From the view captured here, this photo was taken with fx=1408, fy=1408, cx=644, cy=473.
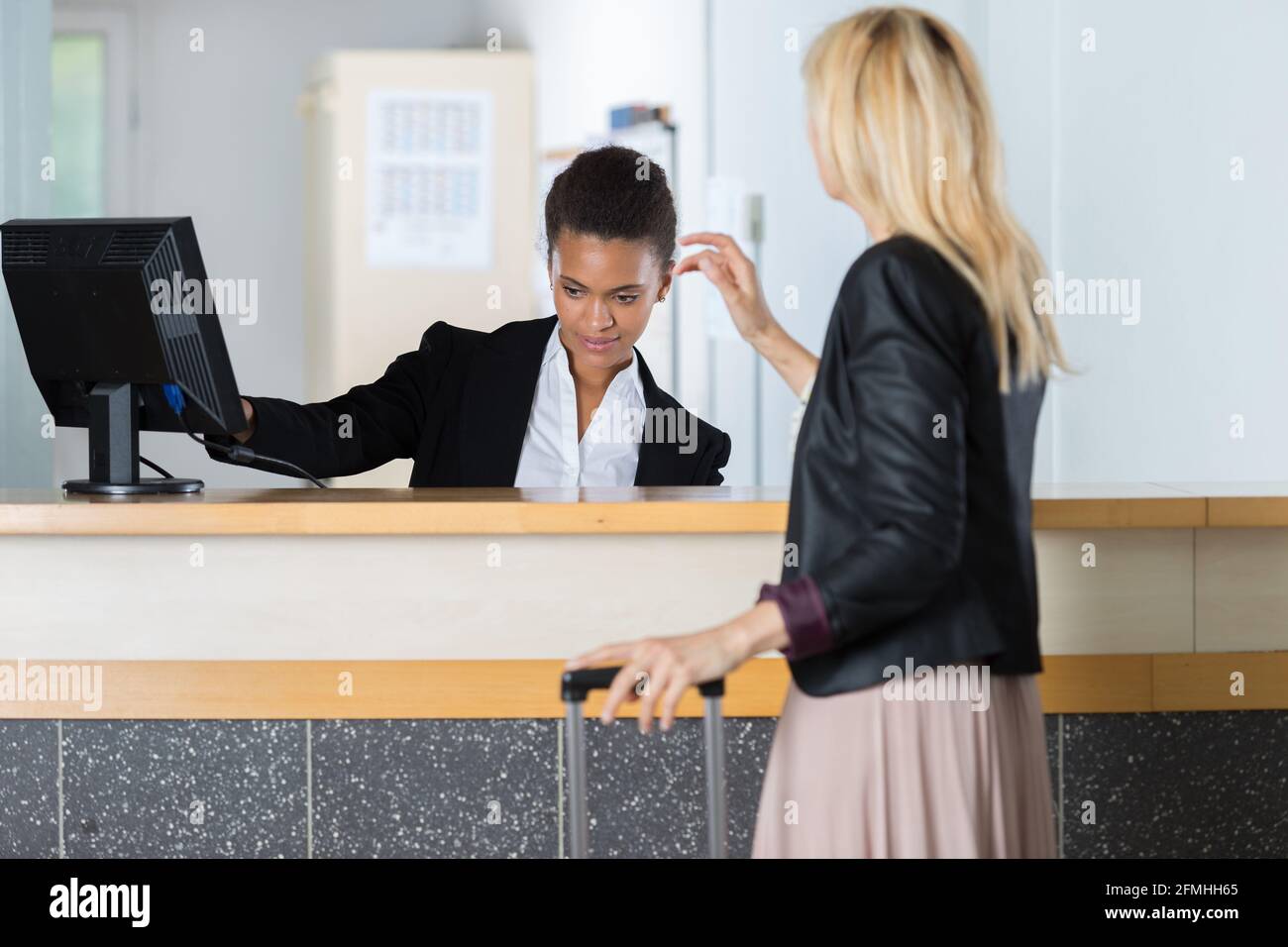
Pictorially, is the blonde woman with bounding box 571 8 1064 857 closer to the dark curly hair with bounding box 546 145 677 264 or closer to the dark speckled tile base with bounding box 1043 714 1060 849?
the dark speckled tile base with bounding box 1043 714 1060 849

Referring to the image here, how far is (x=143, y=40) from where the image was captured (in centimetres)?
557

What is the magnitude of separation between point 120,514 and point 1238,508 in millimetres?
1374

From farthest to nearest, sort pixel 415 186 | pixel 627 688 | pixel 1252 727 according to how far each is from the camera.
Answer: pixel 415 186 < pixel 1252 727 < pixel 627 688

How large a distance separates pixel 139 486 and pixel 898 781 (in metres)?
1.12

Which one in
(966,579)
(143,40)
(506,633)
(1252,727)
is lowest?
(1252,727)

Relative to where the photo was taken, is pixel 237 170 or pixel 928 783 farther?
pixel 237 170

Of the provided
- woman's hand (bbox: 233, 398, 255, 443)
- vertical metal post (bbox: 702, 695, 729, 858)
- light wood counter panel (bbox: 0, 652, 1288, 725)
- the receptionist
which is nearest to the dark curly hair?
the receptionist

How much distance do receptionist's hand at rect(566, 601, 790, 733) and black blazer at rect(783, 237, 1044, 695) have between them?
6 centimetres

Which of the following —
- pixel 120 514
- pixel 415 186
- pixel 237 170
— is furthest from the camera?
pixel 237 170

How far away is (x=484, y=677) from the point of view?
1767mm

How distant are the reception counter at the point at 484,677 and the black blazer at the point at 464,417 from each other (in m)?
0.63

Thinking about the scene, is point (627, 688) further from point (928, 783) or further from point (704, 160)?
point (704, 160)

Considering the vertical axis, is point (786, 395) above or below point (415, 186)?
below

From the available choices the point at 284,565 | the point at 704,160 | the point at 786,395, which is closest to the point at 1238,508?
the point at 284,565
